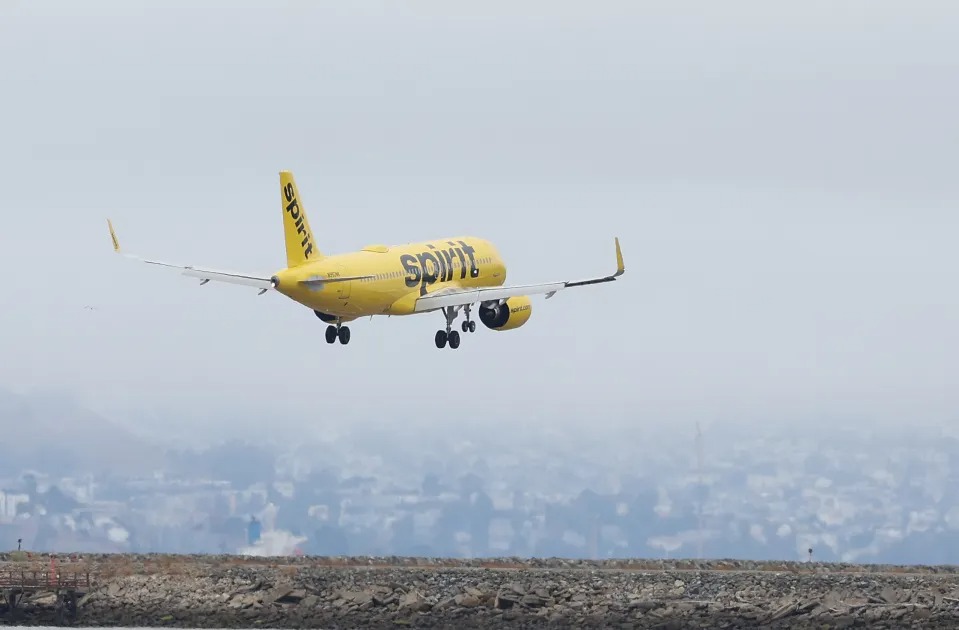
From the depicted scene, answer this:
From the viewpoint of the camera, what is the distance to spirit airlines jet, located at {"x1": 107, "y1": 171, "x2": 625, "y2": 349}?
6176 inches

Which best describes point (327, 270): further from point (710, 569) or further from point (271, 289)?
point (710, 569)

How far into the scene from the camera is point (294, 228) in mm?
160250

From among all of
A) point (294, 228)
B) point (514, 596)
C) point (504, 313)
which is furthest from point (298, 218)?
point (514, 596)

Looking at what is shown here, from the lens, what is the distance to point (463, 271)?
559ft

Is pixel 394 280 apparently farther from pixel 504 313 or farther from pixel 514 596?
pixel 514 596

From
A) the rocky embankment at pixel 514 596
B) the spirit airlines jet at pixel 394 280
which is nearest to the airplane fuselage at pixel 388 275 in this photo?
the spirit airlines jet at pixel 394 280

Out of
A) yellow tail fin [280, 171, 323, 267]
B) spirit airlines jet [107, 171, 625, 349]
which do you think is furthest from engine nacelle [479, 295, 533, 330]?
yellow tail fin [280, 171, 323, 267]

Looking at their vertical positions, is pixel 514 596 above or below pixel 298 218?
below

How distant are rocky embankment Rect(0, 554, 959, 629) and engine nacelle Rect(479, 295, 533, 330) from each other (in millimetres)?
14235

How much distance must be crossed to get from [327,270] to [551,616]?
21.1 meters

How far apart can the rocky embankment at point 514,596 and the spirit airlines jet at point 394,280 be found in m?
13.4

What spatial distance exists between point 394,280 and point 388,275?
74cm

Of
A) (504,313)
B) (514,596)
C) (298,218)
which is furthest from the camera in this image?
(504,313)

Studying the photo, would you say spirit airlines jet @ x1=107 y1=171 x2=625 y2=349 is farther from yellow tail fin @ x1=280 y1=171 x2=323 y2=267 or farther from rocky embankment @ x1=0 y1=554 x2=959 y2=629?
rocky embankment @ x1=0 y1=554 x2=959 y2=629
